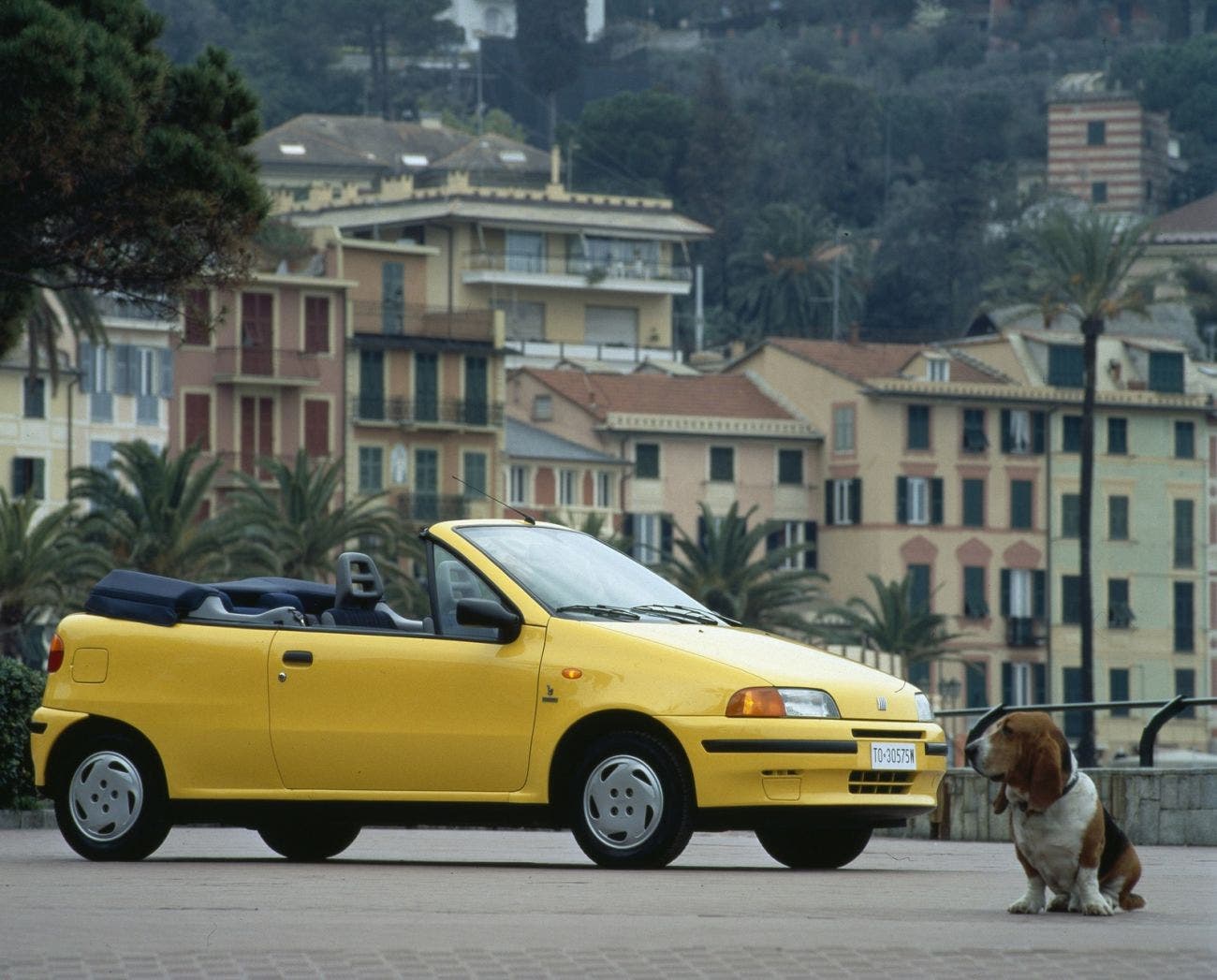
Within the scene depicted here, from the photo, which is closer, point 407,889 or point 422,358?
point 407,889

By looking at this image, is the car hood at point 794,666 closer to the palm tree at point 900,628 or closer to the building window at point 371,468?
the palm tree at point 900,628

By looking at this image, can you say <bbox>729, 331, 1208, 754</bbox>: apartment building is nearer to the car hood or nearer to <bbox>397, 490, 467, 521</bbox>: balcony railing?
<bbox>397, 490, 467, 521</bbox>: balcony railing

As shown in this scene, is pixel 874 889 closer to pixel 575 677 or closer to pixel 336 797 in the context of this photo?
pixel 575 677

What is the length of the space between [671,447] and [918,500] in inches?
299

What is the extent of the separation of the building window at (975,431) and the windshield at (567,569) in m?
86.2

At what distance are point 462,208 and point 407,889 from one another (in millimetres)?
111659

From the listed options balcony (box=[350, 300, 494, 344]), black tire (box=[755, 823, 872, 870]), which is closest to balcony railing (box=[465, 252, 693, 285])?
balcony (box=[350, 300, 494, 344])

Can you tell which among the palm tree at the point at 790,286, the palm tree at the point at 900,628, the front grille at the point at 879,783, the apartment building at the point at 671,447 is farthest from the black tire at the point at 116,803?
the palm tree at the point at 790,286

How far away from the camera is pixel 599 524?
265 ft

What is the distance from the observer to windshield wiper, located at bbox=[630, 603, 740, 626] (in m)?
14.9

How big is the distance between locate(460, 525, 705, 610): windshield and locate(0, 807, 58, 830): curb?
22.0ft

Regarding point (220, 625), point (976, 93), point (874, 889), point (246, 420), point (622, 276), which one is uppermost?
point (976, 93)

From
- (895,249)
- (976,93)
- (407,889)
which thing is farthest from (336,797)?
(976,93)

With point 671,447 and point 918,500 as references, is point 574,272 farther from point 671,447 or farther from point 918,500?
point 918,500
